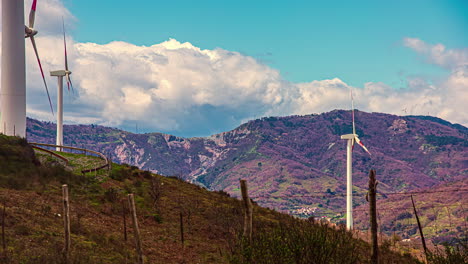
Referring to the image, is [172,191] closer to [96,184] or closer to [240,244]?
[96,184]

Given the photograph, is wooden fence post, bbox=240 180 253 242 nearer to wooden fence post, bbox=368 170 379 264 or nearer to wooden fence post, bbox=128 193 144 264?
wooden fence post, bbox=128 193 144 264

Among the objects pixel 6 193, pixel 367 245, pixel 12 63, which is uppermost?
pixel 12 63

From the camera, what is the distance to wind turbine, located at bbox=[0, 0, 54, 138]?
58344mm

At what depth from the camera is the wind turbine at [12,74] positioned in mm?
58344

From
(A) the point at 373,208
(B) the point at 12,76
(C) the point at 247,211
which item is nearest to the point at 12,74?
(B) the point at 12,76

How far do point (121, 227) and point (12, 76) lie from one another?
29528 mm

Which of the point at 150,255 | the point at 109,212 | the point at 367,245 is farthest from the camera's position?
the point at 367,245

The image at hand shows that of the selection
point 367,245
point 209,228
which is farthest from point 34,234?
point 367,245

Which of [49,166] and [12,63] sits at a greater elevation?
[12,63]

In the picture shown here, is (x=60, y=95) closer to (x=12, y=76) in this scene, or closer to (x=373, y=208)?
(x=12, y=76)

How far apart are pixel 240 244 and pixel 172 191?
127 feet

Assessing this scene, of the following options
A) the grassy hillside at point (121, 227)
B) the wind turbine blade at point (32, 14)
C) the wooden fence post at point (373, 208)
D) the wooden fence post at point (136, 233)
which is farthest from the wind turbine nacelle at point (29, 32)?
the wooden fence post at point (373, 208)

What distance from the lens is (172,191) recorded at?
63.0 meters

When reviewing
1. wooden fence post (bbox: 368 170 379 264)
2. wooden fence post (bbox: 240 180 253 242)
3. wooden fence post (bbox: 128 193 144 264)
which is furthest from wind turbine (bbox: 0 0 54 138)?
wooden fence post (bbox: 368 170 379 264)
